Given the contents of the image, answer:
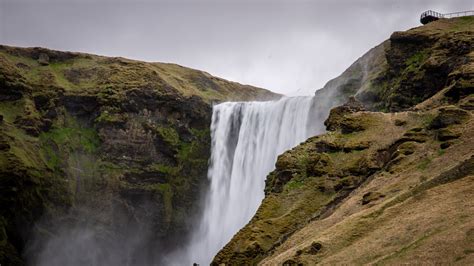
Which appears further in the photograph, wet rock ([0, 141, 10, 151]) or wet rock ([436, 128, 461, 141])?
wet rock ([0, 141, 10, 151])

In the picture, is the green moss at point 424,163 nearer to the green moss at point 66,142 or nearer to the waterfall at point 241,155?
the waterfall at point 241,155

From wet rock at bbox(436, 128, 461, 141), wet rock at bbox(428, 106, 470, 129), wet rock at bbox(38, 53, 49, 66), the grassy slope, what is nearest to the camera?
wet rock at bbox(436, 128, 461, 141)

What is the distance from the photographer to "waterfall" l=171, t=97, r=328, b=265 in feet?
239

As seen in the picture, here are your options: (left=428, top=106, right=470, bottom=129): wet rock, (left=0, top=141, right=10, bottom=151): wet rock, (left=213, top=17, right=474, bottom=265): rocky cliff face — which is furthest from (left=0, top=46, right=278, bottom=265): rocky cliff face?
(left=428, top=106, right=470, bottom=129): wet rock

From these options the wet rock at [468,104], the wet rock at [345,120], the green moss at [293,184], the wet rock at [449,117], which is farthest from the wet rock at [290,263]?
the wet rock at [468,104]

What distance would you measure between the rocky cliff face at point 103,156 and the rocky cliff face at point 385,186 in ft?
130

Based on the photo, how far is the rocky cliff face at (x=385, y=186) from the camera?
25062mm

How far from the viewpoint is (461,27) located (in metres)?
62.8

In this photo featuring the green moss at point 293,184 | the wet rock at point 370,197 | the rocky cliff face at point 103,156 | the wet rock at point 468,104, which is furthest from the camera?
the rocky cliff face at point 103,156

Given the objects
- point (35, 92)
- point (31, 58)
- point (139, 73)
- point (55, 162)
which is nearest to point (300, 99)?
point (139, 73)

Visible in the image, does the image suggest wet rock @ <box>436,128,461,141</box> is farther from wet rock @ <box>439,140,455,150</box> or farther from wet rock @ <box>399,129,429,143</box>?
wet rock @ <box>399,129,429,143</box>

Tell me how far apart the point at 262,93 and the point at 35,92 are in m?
50.9

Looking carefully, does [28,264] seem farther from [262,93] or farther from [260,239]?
[262,93]

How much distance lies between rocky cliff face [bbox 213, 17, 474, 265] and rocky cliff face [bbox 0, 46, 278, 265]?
39.6 metres
